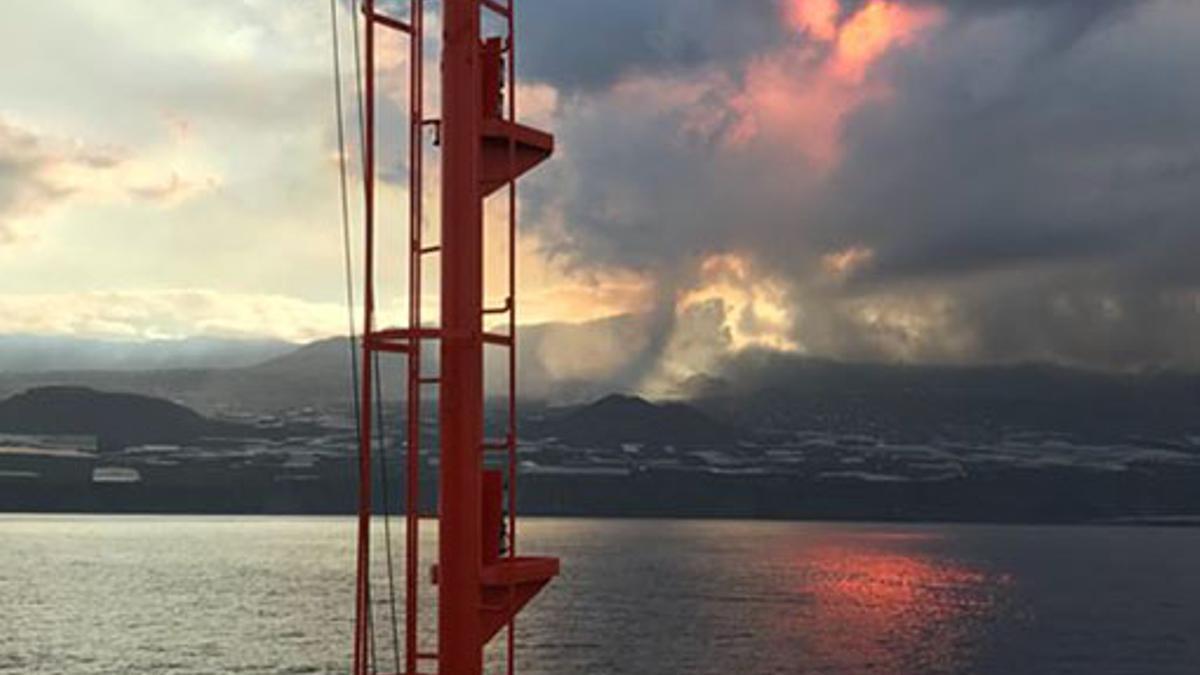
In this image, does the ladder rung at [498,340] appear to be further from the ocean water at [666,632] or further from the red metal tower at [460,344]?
the ocean water at [666,632]

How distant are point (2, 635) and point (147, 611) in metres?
26.7

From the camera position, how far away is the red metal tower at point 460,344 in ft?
36.5

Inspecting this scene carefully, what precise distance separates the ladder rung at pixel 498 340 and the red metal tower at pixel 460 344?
1 cm

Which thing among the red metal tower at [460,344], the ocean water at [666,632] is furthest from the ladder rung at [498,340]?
the ocean water at [666,632]

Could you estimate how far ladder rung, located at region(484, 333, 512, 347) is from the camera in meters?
11.2

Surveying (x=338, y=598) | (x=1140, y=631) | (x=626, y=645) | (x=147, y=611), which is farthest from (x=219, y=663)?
(x=1140, y=631)

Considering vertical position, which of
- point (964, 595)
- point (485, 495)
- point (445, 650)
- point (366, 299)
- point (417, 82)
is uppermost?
point (417, 82)

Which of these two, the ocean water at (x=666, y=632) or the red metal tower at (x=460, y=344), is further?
the ocean water at (x=666, y=632)

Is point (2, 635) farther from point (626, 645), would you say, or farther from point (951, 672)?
point (951, 672)

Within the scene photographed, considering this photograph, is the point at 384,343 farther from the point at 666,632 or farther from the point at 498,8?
the point at 666,632

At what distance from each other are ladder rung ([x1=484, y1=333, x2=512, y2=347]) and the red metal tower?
0.01 m

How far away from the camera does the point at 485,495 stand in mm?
11250

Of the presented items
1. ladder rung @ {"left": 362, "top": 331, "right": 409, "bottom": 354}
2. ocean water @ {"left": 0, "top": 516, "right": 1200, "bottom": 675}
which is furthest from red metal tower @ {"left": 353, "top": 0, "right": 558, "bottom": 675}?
ocean water @ {"left": 0, "top": 516, "right": 1200, "bottom": 675}

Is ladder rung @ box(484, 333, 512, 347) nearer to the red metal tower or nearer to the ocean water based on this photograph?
the red metal tower
